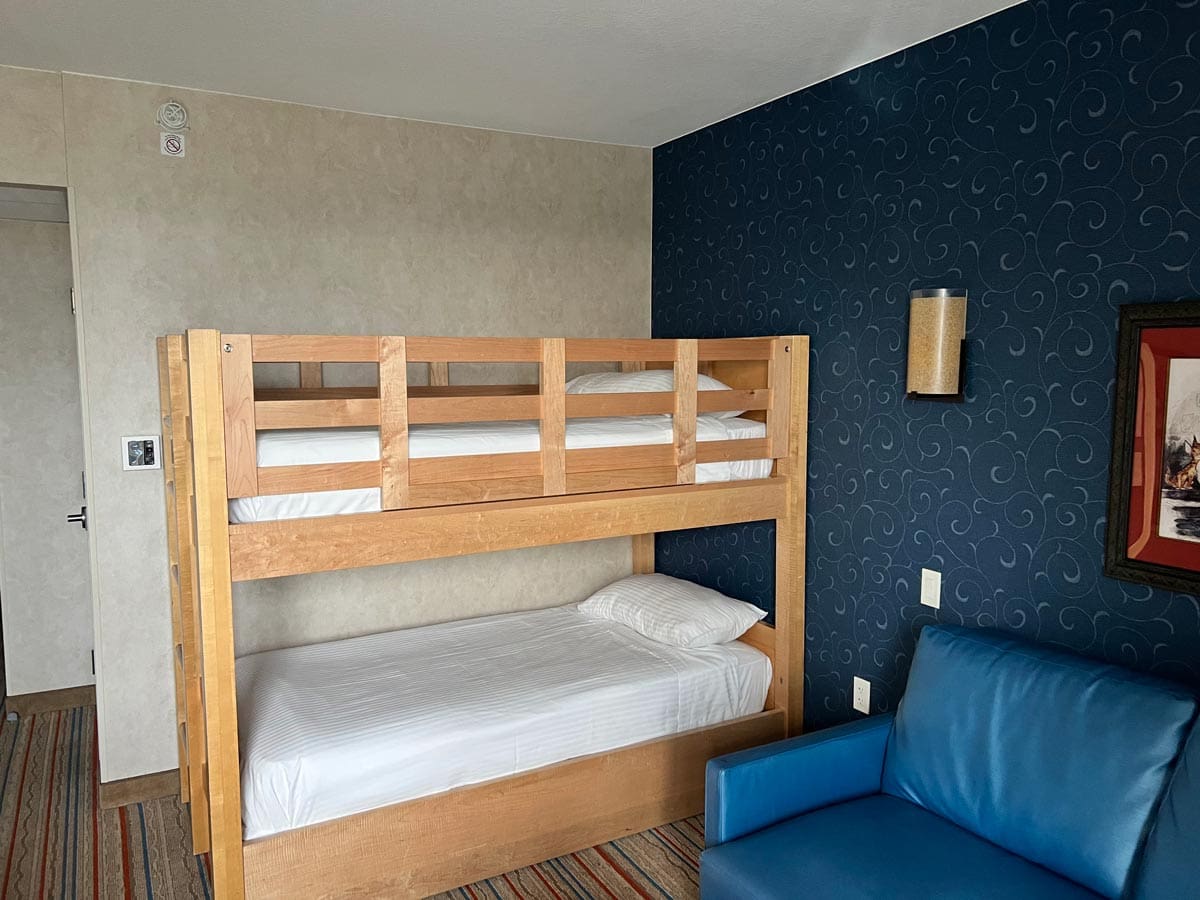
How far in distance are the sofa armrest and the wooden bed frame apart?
641mm

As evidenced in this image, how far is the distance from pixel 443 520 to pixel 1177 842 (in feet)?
5.96

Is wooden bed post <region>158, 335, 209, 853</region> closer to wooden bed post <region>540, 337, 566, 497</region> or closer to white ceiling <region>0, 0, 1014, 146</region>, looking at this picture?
white ceiling <region>0, 0, 1014, 146</region>

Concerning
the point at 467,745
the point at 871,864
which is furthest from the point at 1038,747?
the point at 467,745

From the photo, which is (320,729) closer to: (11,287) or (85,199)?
(85,199)

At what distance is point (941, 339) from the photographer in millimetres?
2504

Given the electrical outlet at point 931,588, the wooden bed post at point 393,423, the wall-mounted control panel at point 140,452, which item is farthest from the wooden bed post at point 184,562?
the electrical outlet at point 931,588

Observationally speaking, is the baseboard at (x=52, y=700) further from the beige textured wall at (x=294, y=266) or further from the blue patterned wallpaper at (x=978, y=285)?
the blue patterned wallpaper at (x=978, y=285)

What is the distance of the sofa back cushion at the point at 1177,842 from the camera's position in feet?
5.52

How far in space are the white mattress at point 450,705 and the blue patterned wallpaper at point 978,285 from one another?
0.54 m

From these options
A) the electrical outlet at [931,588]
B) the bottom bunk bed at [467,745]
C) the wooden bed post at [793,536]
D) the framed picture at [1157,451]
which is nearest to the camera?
the framed picture at [1157,451]

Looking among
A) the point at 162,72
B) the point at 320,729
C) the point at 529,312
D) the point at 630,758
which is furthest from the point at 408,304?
the point at 630,758

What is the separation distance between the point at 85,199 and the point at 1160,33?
312 cm

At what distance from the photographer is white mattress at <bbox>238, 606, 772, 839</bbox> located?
2.37 meters

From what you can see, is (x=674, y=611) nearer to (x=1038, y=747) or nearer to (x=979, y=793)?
(x=979, y=793)
